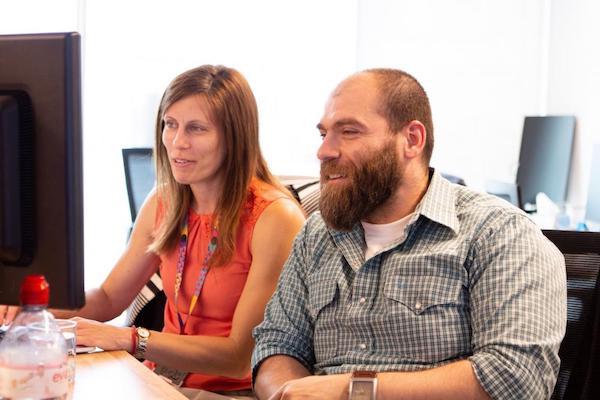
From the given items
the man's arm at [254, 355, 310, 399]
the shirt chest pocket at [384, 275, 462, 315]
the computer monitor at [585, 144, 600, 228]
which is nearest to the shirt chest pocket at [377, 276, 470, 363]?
the shirt chest pocket at [384, 275, 462, 315]

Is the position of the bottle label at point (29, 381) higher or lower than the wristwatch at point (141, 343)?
higher

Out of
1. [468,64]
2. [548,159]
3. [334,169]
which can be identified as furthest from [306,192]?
[468,64]

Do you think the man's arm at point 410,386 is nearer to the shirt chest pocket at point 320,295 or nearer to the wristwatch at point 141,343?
the shirt chest pocket at point 320,295

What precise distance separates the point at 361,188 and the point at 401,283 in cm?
21

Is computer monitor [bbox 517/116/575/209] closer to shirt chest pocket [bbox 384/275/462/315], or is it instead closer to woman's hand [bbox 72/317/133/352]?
shirt chest pocket [bbox 384/275/462/315]

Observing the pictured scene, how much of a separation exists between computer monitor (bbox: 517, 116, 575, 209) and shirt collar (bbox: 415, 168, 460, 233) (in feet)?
11.9

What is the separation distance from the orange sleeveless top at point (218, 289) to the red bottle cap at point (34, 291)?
41.4 inches

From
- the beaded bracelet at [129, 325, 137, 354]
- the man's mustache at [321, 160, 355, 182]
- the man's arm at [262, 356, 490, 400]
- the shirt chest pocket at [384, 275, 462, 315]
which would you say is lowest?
the beaded bracelet at [129, 325, 137, 354]

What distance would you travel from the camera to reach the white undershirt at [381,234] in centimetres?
179

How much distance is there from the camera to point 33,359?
1171 mm

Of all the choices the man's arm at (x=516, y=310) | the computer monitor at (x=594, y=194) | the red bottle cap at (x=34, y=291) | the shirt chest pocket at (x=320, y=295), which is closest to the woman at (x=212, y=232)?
the shirt chest pocket at (x=320, y=295)

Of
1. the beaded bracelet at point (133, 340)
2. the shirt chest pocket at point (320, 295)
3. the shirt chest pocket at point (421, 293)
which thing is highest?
the shirt chest pocket at point (421, 293)

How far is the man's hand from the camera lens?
161 cm

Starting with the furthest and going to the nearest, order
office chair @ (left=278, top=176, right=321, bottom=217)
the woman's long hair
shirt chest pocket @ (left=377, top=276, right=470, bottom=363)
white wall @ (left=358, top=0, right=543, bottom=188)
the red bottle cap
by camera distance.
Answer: white wall @ (left=358, top=0, right=543, bottom=188) < office chair @ (left=278, top=176, right=321, bottom=217) < the woman's long hair < shirt chest pocket @ (left=377, top=276, right=470, bottom=363) < the red bottle cap
